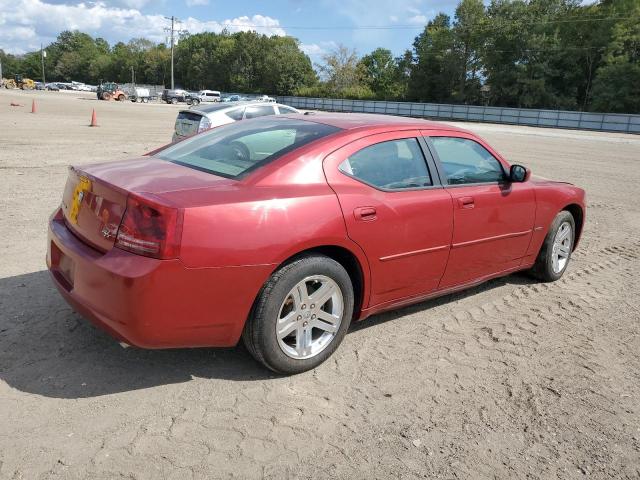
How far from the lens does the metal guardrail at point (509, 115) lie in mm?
42500

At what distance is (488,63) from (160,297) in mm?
74784

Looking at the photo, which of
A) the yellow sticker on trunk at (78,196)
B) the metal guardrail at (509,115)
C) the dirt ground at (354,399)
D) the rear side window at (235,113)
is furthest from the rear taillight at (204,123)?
the metal guardrail at (509,115)

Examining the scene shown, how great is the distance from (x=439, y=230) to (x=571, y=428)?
152cm

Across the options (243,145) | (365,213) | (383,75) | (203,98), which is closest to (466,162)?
(365,213)

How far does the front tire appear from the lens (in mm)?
3096

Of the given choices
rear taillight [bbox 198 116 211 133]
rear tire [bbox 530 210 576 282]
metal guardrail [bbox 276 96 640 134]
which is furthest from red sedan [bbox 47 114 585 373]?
metal guardrail [bbox 276 96 640 134]

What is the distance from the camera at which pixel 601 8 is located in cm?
6588

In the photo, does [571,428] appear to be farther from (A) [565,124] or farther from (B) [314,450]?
(A) [565,124]

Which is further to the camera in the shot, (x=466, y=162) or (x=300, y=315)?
(x=466, y=162)

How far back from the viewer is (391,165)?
3797 mm

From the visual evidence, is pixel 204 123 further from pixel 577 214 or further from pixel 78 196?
pixel 78 196

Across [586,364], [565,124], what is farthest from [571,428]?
[565,124]

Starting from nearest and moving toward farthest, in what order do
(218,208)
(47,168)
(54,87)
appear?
(218,208)
(47,168)
(54,87)

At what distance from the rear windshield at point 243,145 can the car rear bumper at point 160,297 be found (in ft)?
2.41
